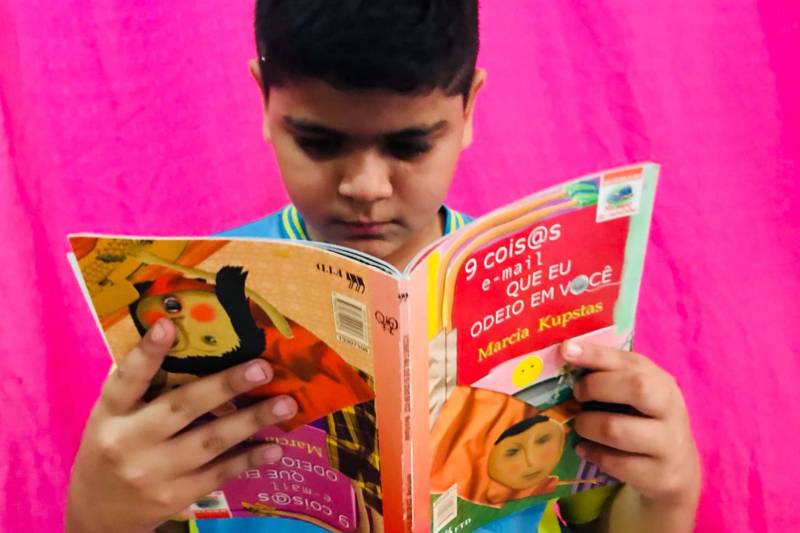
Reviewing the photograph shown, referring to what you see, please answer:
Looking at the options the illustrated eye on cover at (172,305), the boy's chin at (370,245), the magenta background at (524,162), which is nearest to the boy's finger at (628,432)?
the boy's chin at (370,245)

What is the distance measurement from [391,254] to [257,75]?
0.21m

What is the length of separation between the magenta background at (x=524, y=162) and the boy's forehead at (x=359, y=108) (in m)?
0.40

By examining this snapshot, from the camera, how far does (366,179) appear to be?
0.66m

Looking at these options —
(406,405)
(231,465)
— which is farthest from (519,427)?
(231,465)

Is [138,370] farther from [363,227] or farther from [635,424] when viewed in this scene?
[635,424]

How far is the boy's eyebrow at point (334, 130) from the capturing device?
2.15 ft

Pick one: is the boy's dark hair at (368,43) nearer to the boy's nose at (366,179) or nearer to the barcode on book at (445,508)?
the boy's nose at (366,179)

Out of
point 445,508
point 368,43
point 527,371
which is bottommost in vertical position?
point 445,508

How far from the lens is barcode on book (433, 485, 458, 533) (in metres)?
0.64

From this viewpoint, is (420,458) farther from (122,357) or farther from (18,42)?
(18,42)

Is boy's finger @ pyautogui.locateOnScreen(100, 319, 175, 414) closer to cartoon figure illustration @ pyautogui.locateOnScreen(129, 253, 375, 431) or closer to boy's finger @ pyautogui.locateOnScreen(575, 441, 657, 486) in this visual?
cartoon figure illustration @ pyautogui.locateOnScreen(129, 253, 375, 431)

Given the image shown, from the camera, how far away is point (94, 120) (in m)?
0.99

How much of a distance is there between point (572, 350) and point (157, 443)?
33 cm

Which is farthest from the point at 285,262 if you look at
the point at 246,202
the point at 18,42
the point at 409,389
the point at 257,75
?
the point at 18,42
